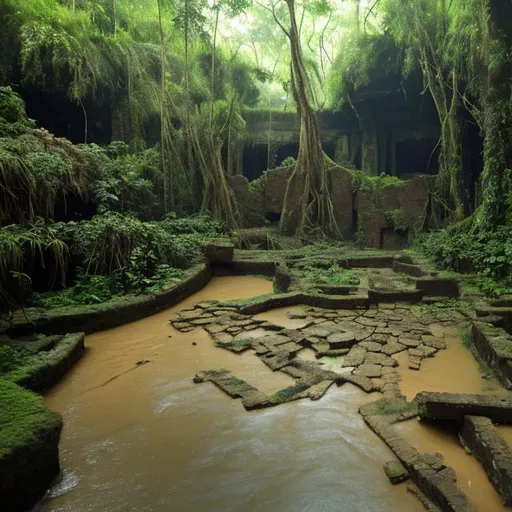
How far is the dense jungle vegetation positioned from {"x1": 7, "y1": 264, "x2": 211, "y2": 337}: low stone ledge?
292 millimetres

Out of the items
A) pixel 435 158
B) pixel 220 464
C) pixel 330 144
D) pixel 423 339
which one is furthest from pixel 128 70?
pixel 435 158

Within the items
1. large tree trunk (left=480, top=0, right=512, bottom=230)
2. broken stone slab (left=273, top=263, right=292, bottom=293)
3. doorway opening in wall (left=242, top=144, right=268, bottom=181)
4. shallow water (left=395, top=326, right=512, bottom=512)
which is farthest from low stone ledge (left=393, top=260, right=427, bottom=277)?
doorway opening in wall (left=242, top=144, right=268, bottom=181)

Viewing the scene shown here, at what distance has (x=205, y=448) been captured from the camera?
262 centimetres

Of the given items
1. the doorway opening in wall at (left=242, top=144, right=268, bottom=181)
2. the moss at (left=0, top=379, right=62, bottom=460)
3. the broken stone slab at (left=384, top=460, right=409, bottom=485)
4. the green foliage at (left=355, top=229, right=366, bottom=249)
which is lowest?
the broken stone slab at (left=384, top=460, right=409, bottom=485)

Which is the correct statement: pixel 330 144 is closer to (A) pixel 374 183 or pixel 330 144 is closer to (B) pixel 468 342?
(A) pixel 374 183

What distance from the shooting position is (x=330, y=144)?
19.4m

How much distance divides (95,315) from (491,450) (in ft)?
15.1

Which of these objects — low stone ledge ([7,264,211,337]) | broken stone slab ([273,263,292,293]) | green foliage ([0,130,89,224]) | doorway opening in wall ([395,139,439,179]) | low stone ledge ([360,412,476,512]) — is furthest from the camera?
doorway opening in wall ([395,139,439,179])

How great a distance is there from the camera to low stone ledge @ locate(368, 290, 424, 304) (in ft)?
20.2

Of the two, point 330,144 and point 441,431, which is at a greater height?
point 330,144

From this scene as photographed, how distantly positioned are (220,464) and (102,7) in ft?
49.7

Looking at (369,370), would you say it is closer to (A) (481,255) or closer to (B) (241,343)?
(B) (241,343)

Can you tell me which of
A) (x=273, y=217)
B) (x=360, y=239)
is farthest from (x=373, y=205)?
(x=273, y=217)

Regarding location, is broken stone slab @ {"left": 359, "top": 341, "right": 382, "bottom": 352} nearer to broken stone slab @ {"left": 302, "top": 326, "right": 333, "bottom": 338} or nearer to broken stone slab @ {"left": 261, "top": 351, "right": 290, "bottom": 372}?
broken stone slab @ {"left": 302, "top": 326, "right": 333, "bottom": 338}
